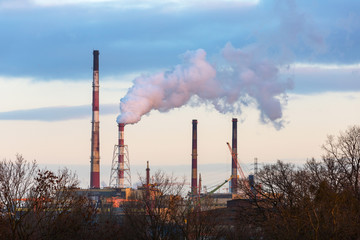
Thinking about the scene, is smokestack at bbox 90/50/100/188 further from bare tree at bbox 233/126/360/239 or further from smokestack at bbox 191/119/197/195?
bare tree at bbox 233/126/360/239

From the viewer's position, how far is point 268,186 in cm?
4197

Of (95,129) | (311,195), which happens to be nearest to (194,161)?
(95,129)

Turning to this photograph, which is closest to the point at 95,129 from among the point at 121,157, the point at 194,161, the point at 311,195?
the point at 121,157

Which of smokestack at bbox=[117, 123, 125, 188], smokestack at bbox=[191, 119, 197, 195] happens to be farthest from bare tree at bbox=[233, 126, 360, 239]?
smokestack at bbox=[191, 119, 197, 195]

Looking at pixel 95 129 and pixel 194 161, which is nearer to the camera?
pixel 95 129

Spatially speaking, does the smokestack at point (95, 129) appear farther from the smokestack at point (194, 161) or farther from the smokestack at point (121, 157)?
the smokestack at point (194, 161)

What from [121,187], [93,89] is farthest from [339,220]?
[121,187]

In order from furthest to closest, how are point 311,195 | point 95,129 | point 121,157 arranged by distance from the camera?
1. point 121,157
2. point 95,129
3. point 311,195

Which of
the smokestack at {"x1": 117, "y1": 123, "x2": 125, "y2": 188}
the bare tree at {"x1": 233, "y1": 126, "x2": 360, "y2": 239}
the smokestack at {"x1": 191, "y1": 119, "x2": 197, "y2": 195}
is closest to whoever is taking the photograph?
the bare tree at {"x1": 233, "y1": 126, "x2": 360, "y2": 239}

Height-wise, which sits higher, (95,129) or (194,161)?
(95,129)

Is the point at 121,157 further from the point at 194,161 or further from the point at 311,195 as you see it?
the point at 311,195

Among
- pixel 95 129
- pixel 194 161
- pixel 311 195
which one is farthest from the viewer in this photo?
pixel 194 161

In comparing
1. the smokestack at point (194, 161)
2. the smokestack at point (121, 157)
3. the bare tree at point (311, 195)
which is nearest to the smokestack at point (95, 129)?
the smokestack at point (121, 157)

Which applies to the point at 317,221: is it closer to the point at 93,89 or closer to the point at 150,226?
the point at 150,226
